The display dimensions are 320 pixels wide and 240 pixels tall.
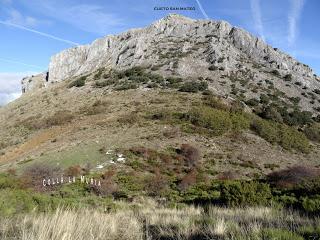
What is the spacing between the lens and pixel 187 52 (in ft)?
244

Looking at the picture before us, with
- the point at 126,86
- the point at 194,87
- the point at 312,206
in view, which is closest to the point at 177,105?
the point at 194,87

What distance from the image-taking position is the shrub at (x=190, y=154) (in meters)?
35.9

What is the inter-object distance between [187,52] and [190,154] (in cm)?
4053

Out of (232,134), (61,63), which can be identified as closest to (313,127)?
(232,134)

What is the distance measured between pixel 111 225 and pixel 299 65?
265ft

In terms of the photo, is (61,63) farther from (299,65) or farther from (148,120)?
(148,120)

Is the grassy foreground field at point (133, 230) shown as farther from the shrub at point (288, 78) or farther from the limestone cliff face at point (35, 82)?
the limestone cliff face at point (35, 82)

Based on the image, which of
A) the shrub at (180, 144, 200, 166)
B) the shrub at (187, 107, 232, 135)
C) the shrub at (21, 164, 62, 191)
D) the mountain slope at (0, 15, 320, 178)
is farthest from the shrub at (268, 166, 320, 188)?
the shrub at (21, 164, 62, 191)

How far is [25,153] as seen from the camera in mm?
40281

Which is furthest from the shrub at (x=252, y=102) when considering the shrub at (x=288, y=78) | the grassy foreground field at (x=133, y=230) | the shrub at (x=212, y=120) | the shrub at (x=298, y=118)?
the grassy foreground field at (x=133, y=230)

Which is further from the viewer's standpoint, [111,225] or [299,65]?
[299,65]

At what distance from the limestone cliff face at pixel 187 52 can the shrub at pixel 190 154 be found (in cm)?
2886

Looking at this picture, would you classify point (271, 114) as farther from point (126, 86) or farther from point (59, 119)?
point (59, 119)

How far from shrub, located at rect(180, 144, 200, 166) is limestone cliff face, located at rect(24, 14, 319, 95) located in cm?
2886
